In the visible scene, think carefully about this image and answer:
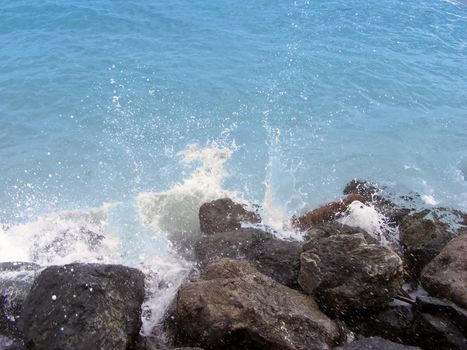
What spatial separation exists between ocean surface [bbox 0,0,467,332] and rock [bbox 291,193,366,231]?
0.43 meters

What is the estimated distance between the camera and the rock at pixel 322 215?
9.02m

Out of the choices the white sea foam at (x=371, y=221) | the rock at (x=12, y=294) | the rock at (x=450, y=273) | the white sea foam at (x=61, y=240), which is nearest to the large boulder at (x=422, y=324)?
the rock at (x=450, y=273)

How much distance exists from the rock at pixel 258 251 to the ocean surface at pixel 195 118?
0.64m

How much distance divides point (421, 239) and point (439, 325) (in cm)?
227

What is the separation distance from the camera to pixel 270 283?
20.1 ft

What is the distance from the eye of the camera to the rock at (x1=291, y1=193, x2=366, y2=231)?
9023mm

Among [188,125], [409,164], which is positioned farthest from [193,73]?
[409,164]

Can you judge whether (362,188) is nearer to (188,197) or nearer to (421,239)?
(421,239)

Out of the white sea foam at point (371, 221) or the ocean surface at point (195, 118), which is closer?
the white sea foam at point (371, 221)

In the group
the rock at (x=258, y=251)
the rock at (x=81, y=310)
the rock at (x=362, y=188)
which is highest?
the rock at (x=81, y=310)

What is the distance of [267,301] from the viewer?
18.9 feet

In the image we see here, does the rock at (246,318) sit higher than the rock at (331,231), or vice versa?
the rock at (246,318)

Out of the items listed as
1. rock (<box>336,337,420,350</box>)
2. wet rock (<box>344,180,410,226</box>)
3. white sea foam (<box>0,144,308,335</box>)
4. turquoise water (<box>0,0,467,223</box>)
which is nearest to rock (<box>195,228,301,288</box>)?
white sea foam (<box>0,144,308,335</box>)

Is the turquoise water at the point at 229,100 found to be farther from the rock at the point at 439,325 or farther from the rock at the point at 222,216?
the rock at the point at 439,325
